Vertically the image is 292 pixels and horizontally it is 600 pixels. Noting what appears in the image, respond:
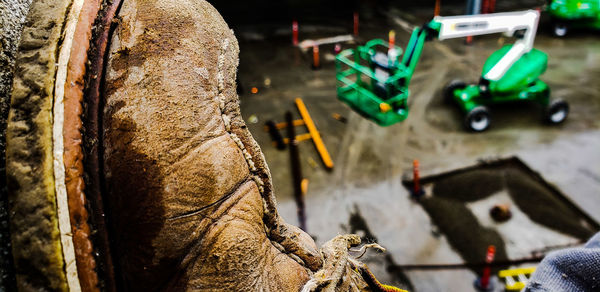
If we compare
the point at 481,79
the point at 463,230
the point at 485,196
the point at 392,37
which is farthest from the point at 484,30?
the point at 392,37

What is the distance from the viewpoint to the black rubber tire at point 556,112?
705 cm

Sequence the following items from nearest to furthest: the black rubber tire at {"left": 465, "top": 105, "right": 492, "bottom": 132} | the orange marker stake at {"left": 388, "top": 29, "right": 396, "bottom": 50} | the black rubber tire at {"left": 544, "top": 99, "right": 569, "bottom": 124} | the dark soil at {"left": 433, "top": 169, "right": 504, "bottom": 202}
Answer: the dark soil at {"left": 433, "top": 169, "right": 504, "bottom": 202} → the black rubber tire at {"left": 465, "top": 105, "right": 492, "bottom": 132} → the black rubber tire at {"left": 544, "top": 99, "right": 569, "bottom": 124} → the orange marker stake at {"left": 388, "top": 29, "right": 396, "bottom": 50}

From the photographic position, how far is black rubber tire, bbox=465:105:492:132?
693 cm

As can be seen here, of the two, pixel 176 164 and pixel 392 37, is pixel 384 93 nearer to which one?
pixel 392 37

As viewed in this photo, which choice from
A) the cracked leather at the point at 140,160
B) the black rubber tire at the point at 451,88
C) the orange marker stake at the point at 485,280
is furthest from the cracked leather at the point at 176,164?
the black rubber tire at the point at 451,88

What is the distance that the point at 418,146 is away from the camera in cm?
686

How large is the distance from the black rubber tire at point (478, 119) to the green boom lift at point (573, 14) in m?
5.97

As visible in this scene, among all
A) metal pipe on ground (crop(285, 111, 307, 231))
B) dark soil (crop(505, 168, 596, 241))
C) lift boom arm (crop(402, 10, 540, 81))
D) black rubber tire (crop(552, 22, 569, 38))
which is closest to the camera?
dark soil (crop(505, 168, 596, 241))

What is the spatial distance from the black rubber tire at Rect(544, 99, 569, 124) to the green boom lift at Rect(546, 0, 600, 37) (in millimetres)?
4973

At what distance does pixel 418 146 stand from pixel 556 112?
113 inches

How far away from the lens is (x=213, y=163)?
0.98 m

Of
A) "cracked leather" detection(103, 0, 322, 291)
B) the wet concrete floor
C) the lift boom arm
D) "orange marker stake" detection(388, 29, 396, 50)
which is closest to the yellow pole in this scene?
the wet concrete floor

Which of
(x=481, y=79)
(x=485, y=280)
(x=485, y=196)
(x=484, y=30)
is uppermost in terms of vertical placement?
(x=484, y=30)

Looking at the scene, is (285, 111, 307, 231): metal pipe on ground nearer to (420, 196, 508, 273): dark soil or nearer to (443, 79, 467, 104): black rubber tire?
(420, 196, 508, 273): dark soil
